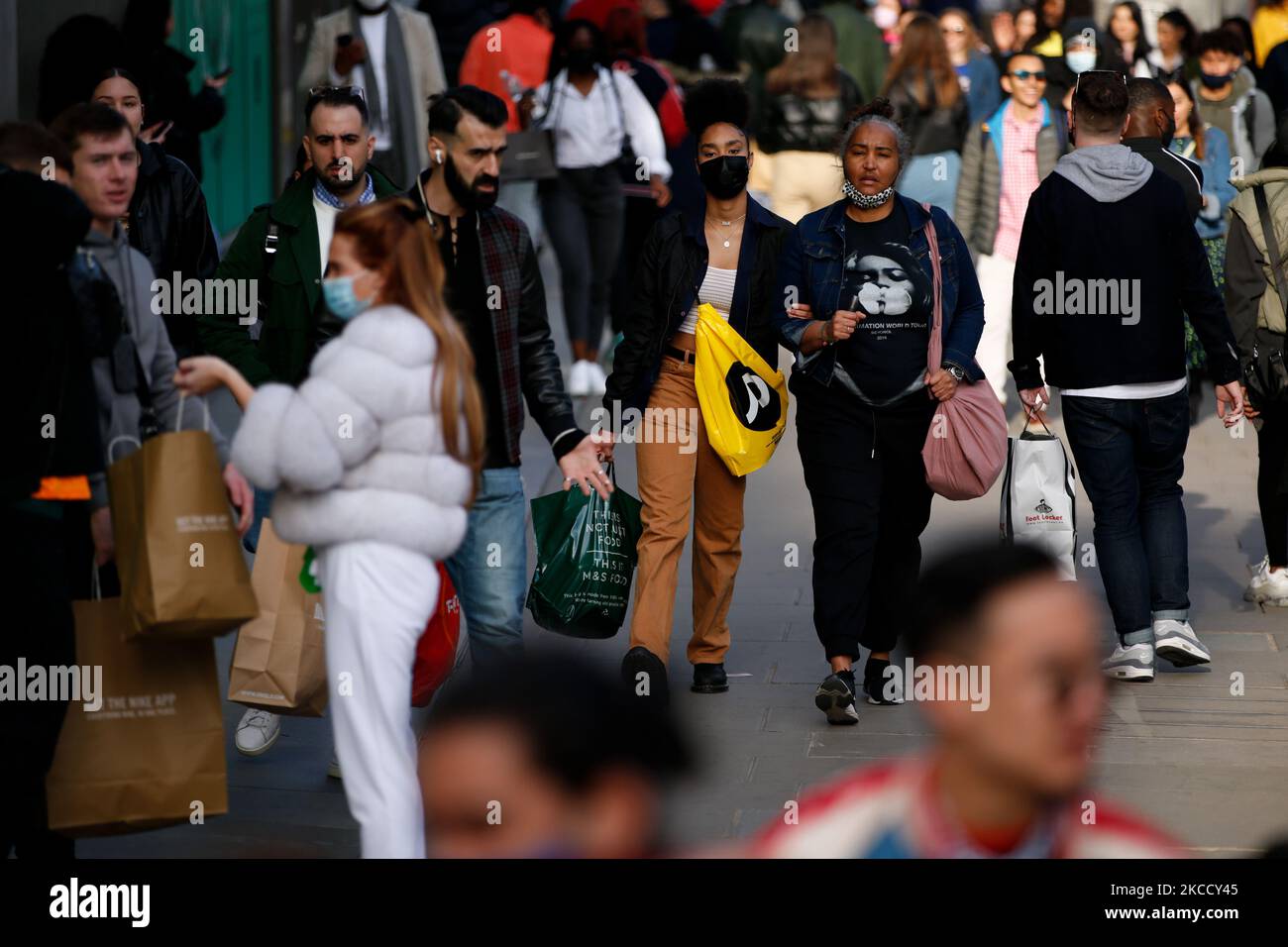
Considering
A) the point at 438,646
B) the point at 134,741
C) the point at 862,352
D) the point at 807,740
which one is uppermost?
the point at 862,352

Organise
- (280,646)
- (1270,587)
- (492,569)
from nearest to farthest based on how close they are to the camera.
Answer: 1. (492,569)
2. (280,646)
3. (1270,587)

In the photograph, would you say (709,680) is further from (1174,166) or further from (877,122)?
(1174,166)

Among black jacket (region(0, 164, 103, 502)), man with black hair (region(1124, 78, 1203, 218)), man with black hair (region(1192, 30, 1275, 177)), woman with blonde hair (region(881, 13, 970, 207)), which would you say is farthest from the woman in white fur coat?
man with black hair (region(1192, 30, 1275, 177))

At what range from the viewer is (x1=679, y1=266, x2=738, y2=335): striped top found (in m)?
7.01

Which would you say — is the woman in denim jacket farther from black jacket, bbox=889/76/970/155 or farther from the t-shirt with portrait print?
black jacket, bbox=889/76/970/155

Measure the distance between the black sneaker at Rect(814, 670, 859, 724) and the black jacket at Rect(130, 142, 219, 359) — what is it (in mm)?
2284

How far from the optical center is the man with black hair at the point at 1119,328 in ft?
23.4

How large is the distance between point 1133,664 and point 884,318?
1616 millimetres

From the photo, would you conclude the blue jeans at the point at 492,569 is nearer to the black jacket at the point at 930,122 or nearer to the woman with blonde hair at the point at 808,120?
the woman with blonde hair at the point at 808,120

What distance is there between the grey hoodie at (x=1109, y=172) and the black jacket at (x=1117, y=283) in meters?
0.02

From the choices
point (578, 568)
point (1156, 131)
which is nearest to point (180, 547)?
point (578, 568)

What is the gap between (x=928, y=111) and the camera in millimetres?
12164

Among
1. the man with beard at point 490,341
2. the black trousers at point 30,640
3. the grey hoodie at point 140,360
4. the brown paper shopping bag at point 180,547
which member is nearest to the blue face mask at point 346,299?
the brown paper shopping bag at point 180,547
